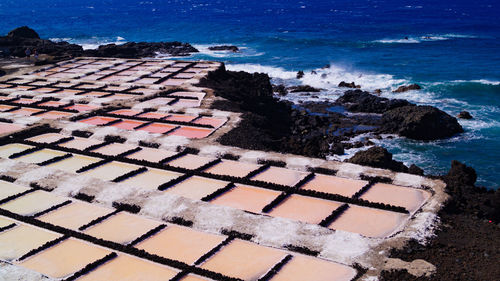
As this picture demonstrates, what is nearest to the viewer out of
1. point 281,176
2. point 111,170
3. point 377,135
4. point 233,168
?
point 281,176

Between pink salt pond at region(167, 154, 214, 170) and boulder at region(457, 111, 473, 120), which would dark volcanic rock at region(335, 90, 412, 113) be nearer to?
boulder at region(457, 111, 473, 120)

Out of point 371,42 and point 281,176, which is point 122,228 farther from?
point 371,42

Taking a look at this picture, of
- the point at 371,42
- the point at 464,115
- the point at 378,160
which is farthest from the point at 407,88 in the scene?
the point at 371,42

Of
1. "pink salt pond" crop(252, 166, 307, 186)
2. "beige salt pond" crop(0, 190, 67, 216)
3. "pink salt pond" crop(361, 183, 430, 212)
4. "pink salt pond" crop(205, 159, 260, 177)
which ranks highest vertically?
"pink salt pond" crop(205, 159, 260, 177)

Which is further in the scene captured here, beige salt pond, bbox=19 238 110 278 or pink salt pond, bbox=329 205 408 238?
pink salt pond, bbox=329 205 408 238

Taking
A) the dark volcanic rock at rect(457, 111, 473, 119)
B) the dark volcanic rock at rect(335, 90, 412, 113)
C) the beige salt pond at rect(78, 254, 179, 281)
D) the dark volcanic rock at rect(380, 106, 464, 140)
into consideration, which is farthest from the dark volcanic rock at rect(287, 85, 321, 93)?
the beige salt pond at rect(78, 254, 179, 281)

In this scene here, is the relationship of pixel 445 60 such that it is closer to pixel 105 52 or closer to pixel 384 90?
pixel 384 90
